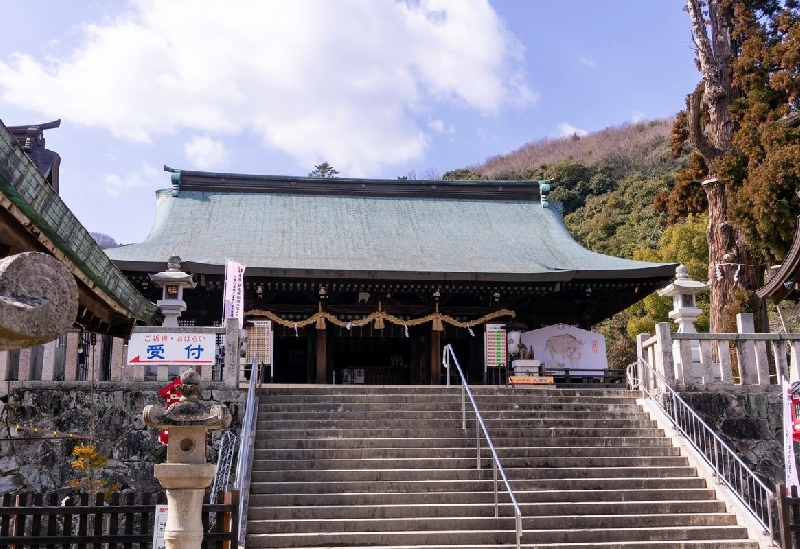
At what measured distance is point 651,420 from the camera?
12867 millimetres

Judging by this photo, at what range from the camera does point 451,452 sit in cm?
1149

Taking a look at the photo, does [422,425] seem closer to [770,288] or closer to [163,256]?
[770,288]

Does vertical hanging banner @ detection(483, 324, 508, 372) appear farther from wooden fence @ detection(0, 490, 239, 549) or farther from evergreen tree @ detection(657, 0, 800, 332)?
wooden fence @ detection(0, 490, 239, 549)

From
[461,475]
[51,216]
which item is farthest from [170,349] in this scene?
[51,216]

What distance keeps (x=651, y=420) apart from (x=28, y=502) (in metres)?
9.33

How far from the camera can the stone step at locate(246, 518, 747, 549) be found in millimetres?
9445

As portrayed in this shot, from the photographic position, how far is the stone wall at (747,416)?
Result: 1276 cm

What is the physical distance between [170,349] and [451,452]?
4.62 meters

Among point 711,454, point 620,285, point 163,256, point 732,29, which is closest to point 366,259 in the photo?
point 163,256

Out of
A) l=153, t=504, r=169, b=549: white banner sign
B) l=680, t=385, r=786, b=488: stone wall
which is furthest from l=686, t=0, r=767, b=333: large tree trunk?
l=153, t=504, r=169, b=549: white banner sign

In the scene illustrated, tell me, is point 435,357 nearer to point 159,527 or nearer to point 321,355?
point 321,355

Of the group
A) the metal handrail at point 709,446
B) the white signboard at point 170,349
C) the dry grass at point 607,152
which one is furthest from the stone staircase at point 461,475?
the dry grass at point 607,152

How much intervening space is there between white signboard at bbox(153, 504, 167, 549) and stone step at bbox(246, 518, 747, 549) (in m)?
2.13

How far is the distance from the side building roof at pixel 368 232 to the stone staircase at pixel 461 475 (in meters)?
3.72
